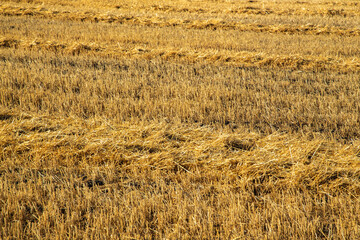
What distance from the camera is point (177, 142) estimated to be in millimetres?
4363

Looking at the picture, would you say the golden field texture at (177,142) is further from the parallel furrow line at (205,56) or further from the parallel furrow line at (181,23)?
the parallel furrow line at (181,23)

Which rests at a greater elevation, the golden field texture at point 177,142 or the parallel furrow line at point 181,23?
the parallel furrow line at point 181,23

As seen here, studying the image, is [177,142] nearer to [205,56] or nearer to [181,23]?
[205,56]

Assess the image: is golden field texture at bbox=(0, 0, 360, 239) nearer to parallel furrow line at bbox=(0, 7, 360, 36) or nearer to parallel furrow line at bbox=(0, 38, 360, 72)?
parallel furrow line at bbox=(0, 38, 360, 72)

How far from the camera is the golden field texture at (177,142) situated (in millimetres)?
2945

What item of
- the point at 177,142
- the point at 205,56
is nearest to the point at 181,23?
the point at 205,56

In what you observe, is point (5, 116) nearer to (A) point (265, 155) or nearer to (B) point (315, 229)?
(A) point (265, 155)

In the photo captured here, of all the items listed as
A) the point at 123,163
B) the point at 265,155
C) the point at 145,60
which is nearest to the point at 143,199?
the point at 123,163

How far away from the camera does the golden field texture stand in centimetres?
295

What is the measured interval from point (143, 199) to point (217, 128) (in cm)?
228

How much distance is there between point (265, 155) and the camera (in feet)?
13.1

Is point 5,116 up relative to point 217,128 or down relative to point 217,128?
up

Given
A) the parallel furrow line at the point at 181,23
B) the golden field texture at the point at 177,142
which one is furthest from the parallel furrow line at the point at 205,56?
the parallel furrow line at the point at 181,23

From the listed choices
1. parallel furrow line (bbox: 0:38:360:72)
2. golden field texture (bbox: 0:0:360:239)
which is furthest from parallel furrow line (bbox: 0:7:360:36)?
parallel furrow line (bbox: 0:38:360:72)
